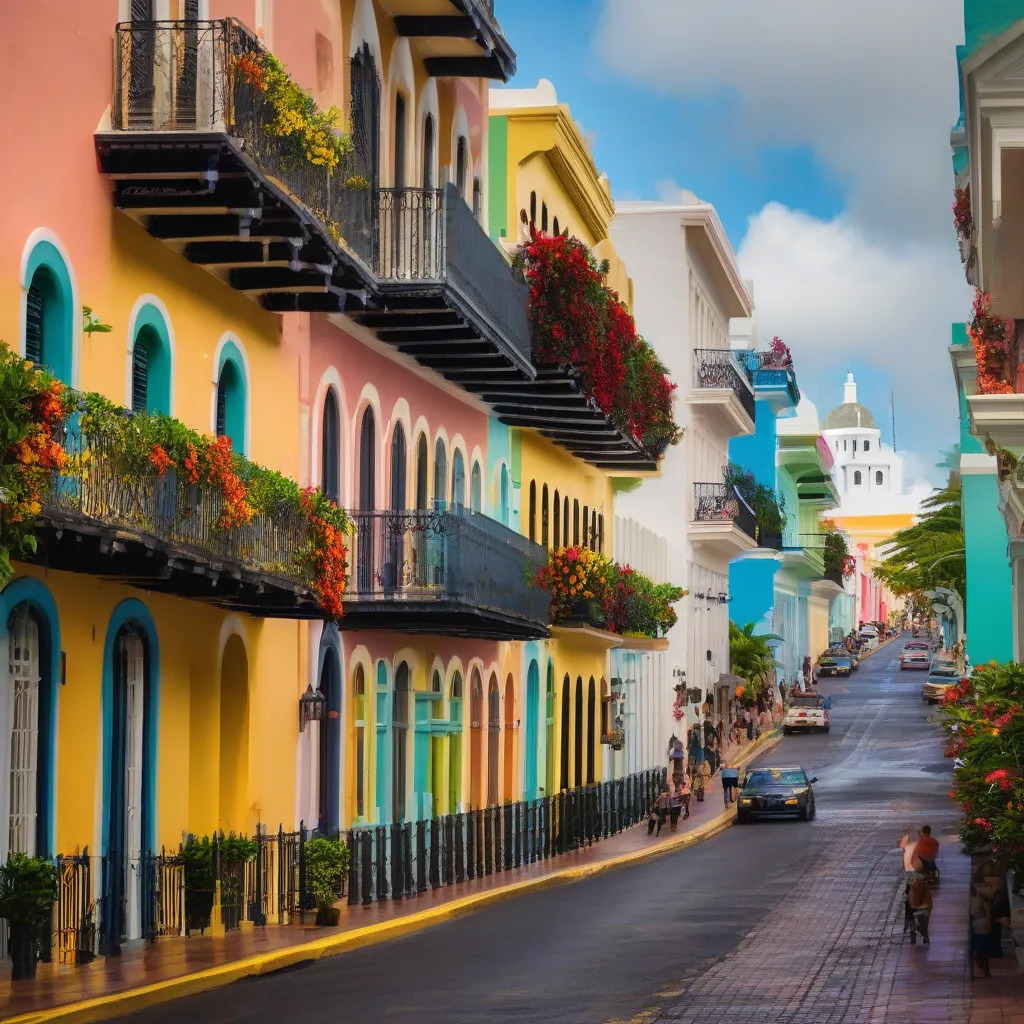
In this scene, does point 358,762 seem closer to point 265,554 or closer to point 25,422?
point 265,554

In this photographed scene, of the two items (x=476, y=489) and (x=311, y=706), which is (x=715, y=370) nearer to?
(x=476, y=489)

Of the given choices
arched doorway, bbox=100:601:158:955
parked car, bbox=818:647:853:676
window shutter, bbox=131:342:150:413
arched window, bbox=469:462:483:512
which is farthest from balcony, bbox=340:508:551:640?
parked car, bbox=818:647:853:676

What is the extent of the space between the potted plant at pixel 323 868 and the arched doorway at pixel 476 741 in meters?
10.2

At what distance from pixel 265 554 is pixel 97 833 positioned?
3269mm

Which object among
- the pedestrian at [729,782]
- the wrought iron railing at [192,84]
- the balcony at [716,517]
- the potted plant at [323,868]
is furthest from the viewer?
the balcony at [716,517]

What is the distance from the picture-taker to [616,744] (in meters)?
43.8

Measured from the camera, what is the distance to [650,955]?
19.5 meters

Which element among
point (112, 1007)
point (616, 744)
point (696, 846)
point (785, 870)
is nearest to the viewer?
point (112, 1007)

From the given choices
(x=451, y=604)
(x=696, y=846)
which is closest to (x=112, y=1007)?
(x=451, y=604)

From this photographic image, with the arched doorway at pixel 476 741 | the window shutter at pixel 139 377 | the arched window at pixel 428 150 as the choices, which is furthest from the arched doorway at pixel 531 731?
the window shutter at pixel 139 377

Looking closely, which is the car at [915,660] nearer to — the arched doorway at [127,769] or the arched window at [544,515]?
the arched window at [544,515]

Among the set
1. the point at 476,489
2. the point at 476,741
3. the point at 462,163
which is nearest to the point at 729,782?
the point at 476,741

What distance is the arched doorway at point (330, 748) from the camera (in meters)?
25.1

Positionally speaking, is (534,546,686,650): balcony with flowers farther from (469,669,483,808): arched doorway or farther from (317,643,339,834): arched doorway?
(317,643,339,834): arched doorway
